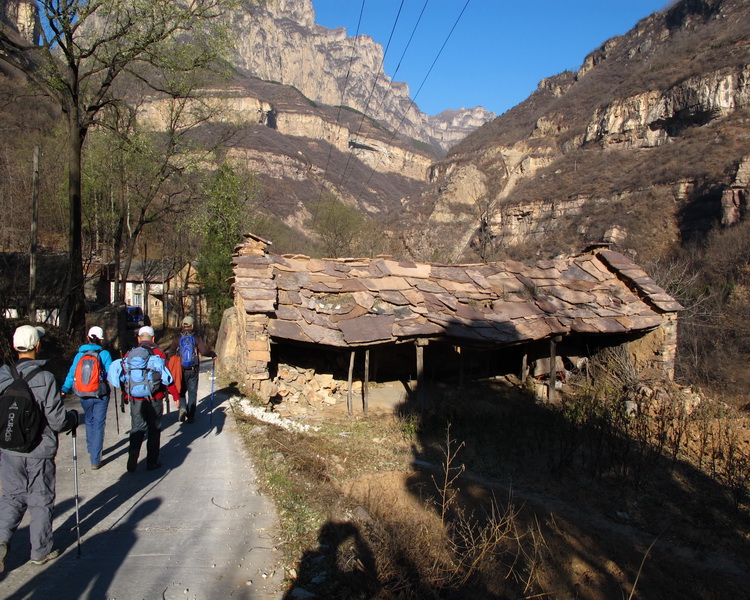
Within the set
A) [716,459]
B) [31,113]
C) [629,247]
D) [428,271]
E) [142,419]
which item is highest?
[31,113]

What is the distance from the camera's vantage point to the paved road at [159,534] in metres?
3.86

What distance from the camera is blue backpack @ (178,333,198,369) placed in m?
8.11

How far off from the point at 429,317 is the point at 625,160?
161ft

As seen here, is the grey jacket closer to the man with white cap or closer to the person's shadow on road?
the person's shadow on road

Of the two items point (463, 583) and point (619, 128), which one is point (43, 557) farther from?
point (619, 128)

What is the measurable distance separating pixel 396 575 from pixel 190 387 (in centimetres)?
530

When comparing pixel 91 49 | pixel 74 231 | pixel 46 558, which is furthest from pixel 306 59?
pixel 46 558

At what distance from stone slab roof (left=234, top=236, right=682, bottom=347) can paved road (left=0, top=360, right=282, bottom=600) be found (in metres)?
3.80

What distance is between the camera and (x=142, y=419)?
582cm

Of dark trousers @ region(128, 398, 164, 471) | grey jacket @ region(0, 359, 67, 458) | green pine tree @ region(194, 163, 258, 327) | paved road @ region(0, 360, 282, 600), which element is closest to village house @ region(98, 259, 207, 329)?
green pine tree @ region(194, 163, 258, 327)

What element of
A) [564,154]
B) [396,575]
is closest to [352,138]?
[564,154]

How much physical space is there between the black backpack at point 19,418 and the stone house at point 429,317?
5.65 metres

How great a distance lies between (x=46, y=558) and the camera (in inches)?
158

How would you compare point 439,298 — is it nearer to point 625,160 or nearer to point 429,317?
point 429,317
